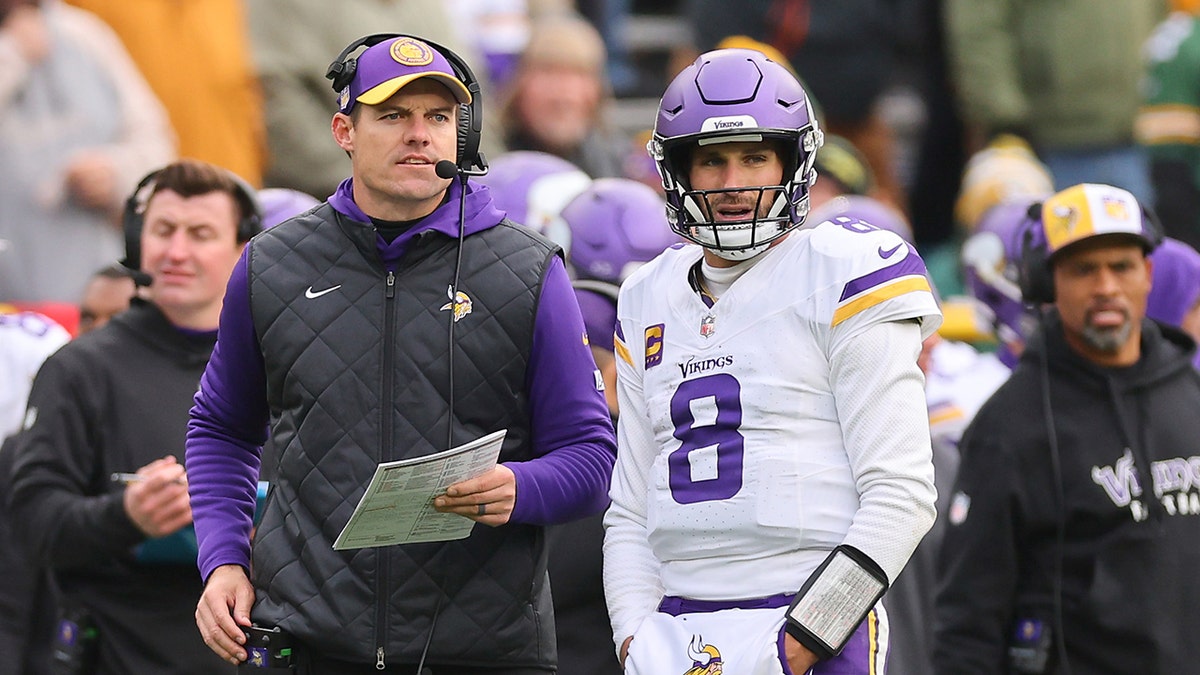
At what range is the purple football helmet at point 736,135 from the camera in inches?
192

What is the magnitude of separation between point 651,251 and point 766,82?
2.27m

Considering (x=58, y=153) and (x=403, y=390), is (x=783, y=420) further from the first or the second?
(x=58, y=153)

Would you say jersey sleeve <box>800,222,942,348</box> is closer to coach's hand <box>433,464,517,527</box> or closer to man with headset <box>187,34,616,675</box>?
man with headset <box>187,34,616,675</box>

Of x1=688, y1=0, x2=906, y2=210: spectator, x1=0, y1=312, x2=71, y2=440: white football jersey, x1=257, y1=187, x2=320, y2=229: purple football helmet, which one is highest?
x1=688, y1=0, x2=906, y2=210: spectator

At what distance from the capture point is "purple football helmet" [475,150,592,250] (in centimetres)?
848

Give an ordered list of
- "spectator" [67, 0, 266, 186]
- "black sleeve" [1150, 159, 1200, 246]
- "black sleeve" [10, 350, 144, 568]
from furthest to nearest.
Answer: "black sleeve" [1150, 159, 1200, 246] → "spectator" [67, 0, 266, 186] → "black sleeve" [10, 350, 144, 568]

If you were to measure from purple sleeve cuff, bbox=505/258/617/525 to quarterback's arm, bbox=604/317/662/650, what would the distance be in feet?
0.18

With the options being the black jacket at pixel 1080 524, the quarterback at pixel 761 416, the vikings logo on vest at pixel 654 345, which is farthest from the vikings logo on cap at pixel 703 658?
the black jacket at pixel 1080 524

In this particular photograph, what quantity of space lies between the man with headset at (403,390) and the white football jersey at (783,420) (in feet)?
0.83

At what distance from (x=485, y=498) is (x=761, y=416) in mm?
639

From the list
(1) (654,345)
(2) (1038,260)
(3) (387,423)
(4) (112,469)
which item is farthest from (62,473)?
(2) (1038,260)

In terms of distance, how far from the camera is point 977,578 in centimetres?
650

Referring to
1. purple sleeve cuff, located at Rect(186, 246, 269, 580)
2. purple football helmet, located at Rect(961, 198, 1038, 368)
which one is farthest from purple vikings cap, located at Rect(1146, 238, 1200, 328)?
purple sleeve cuff, located at Rect(186, 246, 269, 580)

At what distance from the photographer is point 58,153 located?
30.5 feet
